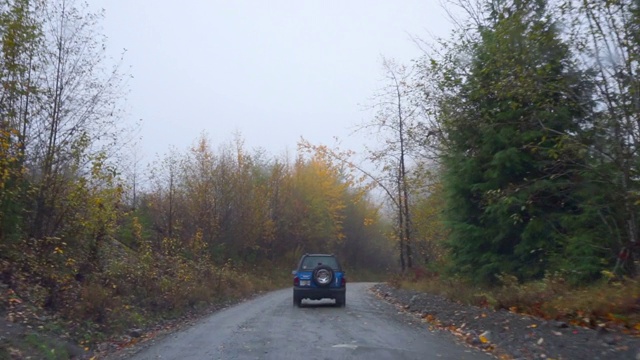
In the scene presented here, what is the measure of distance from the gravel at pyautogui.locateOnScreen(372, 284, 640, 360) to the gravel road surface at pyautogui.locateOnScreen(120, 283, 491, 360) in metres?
0.60

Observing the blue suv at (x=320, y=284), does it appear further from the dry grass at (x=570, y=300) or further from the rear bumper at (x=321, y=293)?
the dry grass at (x=570, y=300)

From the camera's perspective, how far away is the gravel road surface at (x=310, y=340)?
12688 mm

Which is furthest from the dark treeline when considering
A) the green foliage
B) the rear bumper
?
the rear bumper

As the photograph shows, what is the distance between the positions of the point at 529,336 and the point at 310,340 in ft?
15.0

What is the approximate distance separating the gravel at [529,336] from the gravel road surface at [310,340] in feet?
1.97

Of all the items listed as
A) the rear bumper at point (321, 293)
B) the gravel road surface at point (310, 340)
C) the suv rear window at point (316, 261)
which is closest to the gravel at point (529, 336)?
the gravel road surface at point (310, 340)

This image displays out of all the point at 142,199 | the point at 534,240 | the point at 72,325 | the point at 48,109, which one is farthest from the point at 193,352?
the point at 142,199

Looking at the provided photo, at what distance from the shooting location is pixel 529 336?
1328 centimetres

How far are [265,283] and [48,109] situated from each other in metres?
31.3

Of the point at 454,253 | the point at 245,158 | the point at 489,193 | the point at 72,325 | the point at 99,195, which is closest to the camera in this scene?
the point at 72,325

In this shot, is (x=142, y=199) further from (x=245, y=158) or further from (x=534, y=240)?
(x=534, y=240)

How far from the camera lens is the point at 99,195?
20219mm

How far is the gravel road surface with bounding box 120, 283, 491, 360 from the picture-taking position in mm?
12688

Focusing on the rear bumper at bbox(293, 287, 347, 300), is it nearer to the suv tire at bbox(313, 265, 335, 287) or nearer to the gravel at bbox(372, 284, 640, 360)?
the suv tire at bbox(313, 265, 335, 287)
